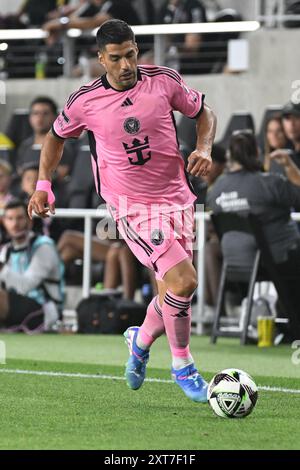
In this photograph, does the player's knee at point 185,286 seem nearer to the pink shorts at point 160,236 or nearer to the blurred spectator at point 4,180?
the pink shorts at point 160,236

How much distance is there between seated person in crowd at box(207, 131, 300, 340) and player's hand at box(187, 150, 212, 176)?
429cm

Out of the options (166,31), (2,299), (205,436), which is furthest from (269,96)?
Answer: (205,436)

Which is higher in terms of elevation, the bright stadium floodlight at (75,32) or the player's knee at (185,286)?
the bright stadium floodlight at (75,32)

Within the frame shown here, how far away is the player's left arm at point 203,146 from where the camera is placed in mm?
7035

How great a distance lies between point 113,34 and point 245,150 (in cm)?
454

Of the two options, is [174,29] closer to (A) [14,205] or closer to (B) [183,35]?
(B) [183,35]

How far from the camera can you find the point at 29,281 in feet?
43.0

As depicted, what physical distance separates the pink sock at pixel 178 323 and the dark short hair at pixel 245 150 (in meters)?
4.59

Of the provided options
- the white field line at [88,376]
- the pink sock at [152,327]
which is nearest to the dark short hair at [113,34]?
the pink sock at [152,327]

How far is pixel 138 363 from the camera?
7617mm

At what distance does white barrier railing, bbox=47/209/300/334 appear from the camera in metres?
12.9

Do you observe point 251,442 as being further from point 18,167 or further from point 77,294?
point 18,167

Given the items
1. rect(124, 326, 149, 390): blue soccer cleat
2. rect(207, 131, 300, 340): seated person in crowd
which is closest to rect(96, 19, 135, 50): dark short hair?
rect(124, 326, 149, 390): blue soccer cleat

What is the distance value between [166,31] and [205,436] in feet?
36.8
